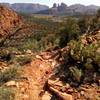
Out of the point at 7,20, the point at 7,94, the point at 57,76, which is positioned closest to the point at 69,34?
the point at 57,76

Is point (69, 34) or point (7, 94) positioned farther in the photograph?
point (69, 34)

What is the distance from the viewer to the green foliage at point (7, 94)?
9.34m

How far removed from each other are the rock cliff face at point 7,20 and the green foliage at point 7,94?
5398cm

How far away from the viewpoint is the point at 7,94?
9.44m

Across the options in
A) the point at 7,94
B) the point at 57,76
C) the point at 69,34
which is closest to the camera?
the point at 7,94

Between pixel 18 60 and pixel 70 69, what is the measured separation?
316 cm

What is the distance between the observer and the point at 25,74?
11.4 meters

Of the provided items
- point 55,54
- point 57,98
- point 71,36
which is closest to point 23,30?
point 71,36

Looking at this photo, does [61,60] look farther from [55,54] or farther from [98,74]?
[98,74]

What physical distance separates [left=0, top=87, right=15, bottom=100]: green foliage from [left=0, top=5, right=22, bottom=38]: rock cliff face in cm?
5398

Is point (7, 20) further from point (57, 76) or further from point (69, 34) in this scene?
point (57, 76)

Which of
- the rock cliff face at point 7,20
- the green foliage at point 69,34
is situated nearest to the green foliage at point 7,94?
the green foliage at point 69,34

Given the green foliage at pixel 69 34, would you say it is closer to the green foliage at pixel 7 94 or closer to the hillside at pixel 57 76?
the hillside at pixel 57 76

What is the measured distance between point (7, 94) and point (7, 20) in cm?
6165
